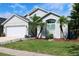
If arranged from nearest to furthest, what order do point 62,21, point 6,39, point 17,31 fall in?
point 62,21 → point 6,39 → point 17,31

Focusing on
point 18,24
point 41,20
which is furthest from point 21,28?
point 41,20

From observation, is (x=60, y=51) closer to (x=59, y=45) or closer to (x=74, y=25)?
(x=59, y=45)

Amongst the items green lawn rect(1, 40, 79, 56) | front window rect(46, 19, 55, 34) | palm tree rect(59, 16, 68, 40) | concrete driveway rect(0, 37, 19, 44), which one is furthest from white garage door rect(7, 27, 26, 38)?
palm tree rect(59, 16, 68, 40)

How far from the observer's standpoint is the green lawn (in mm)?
12652

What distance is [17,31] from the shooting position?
1548 centimetres

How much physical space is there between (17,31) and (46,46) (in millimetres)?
2627

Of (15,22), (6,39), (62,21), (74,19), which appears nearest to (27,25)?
(15,22)

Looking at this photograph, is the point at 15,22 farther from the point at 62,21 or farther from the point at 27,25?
the point at 62,21

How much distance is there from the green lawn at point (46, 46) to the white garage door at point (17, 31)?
77 cm

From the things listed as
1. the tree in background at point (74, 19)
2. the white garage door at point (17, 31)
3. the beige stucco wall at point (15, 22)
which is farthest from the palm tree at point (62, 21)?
the white garage door at point (17, 31)

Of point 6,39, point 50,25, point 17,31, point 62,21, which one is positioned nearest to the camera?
point 62,21

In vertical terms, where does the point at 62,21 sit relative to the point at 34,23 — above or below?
above

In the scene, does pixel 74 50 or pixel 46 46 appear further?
pixel 46 46

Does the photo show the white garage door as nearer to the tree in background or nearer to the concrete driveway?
the concrete driveway
